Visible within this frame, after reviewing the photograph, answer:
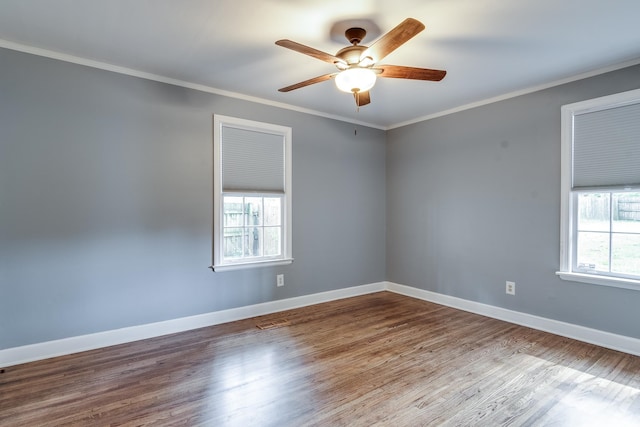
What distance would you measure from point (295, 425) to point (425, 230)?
3.20 meters

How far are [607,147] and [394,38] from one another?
2.35 m

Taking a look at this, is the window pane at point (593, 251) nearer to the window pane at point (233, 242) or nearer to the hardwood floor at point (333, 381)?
the hardwood floor at point (333, 381)

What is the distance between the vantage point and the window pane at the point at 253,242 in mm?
3754

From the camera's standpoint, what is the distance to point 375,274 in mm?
4891

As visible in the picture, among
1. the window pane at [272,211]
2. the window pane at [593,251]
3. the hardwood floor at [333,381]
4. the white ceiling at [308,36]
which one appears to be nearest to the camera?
the hardwood floor at [333,381]

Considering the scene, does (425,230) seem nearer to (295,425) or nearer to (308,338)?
(308,338)

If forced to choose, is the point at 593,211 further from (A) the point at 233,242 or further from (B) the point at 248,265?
(A) the point at 233,242

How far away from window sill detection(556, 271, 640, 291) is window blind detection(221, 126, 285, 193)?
3.04 m

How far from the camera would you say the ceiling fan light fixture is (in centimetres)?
225

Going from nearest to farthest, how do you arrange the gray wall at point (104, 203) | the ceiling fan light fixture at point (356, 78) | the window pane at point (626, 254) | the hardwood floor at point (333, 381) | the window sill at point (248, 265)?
the hardwood floor at point (333, 381) → the ceiling fan light fixture at point (356, 78) → the gray wall at point (104, 203) → the window pane at point (626, 254) → the window sill at point (248, 265)

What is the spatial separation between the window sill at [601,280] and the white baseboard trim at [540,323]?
1.39 feet

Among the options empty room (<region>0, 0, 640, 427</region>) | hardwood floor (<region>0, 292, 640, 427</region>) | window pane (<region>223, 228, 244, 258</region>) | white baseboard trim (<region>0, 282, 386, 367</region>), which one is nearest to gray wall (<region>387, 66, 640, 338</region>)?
empty room (<region>0, 0, 640, 427</region>)

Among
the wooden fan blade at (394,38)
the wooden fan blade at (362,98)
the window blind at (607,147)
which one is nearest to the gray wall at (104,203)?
the wooden fan blade at (362,98)

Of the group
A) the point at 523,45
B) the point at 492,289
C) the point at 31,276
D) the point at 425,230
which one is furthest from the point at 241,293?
the point at 523,45
